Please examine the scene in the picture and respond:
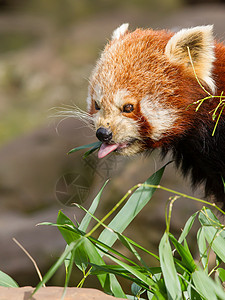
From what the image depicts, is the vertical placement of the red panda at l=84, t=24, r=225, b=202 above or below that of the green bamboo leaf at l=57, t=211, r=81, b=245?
above

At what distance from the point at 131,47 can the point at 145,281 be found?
95cm

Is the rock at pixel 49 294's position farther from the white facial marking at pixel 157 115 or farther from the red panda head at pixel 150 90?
the white facial marking at pixel 157 115

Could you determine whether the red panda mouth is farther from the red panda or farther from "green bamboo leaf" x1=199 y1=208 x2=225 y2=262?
"green bamboo leaf" x1=199 y1=208 x2=225 y2=262

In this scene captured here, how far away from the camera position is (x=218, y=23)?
5.71m

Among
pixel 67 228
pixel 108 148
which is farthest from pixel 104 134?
pixel 67 228

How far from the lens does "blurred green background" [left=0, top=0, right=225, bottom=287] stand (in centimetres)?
370

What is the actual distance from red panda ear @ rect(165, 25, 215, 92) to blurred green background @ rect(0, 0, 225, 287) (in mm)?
459

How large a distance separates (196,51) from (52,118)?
4080 millimetres

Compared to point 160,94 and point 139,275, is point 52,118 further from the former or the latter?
point 139,275

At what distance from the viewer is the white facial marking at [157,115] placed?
192 centimetres

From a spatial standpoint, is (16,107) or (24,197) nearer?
(24,197)

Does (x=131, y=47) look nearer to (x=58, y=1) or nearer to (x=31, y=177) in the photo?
(x=31, y=177)

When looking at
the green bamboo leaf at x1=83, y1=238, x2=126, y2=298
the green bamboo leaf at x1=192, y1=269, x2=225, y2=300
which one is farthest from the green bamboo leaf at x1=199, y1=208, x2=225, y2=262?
the green bamboo leaf at x1=83, y1=238, x2=126, y2=298

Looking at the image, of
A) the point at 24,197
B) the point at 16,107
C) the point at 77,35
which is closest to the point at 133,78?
the point at 24,197
